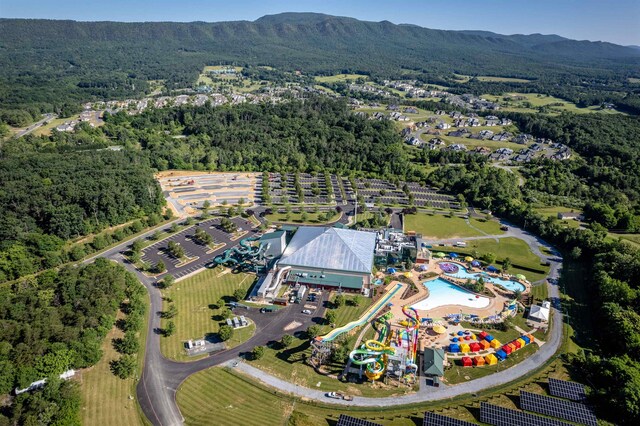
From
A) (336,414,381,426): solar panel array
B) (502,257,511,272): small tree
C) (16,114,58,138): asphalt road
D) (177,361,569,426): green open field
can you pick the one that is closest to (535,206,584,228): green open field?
(502,257,511,272): small tree

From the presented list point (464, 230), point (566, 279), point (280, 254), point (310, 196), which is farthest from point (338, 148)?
point (566, 279)

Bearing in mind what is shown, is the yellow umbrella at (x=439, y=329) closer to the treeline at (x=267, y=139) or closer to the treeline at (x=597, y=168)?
the treeline at (x=597, y=168)

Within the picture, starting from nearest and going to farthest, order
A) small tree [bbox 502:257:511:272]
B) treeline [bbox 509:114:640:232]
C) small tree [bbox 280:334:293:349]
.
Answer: small tree [bbox 280:334:293:349] < small tree [bbox 502:257:511:272] < treeline [bbox 509:114:640:232]

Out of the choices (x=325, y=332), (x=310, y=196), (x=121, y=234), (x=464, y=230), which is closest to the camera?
(x=325, y=332)

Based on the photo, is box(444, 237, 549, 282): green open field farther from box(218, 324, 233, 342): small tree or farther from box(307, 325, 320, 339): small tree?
box(218, 324, 233, 342): small tree

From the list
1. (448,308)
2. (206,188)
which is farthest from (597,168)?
(206,188)

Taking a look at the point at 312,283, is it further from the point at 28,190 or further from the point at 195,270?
the point at 28,190
